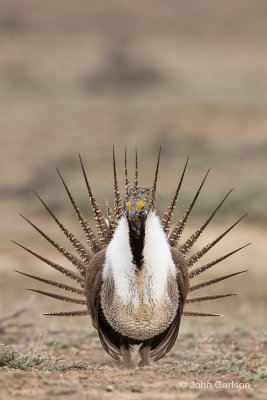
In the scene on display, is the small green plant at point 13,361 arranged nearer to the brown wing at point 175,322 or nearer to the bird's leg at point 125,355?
the bird's leg at point 125,355

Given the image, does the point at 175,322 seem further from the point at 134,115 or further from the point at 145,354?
the point at 134,115

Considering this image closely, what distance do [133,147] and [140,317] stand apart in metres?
17.8

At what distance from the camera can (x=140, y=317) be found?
4.37 metres

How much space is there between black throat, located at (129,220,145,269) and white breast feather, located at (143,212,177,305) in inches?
1.0

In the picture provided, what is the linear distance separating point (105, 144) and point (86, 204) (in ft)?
27.0

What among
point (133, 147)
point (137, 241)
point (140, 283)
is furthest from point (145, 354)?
point (133, 147)

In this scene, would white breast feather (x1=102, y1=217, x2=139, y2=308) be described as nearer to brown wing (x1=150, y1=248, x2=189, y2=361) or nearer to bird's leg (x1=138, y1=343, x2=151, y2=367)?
brown wing (x1=150, y1=248, x2=189, y2=361)

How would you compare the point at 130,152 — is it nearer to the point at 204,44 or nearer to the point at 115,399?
the point at 115,399

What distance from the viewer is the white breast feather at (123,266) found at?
4.27m

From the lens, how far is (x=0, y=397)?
3.28 meters

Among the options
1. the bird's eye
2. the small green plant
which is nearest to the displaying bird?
the bird's eye

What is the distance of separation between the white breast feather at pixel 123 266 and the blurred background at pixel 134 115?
700 millimetres

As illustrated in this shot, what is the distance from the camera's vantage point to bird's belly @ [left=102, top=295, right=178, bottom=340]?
4.36 metres

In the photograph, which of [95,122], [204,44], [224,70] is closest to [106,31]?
[204,44]
